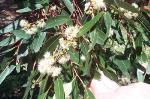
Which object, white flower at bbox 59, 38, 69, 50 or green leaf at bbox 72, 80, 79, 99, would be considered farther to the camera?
green leaf at bbox 72, 80, 79, 99

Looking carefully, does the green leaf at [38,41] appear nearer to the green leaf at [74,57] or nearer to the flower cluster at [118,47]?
the green leaf at [74,57]

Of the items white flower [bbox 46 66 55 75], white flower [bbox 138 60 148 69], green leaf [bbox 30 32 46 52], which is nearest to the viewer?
white flower [bbox 46 66 55 75]

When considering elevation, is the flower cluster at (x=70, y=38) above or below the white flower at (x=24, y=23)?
below

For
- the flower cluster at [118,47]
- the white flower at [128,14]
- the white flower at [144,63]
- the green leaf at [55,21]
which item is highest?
the green leaf at [55,21]

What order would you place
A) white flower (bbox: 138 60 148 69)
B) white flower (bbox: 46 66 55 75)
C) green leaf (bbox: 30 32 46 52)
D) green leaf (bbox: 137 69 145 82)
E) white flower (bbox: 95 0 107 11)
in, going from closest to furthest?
white flower (bbox: 95 0 107 11)
white flower (bbox: 46 66 55 75)
green leaf (bbox: 30 32 46 52)
white flower (bbox: 138 60 148 69)
green leaf (bbox: 137 69 145 82)

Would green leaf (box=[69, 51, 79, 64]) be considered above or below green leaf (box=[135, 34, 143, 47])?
above

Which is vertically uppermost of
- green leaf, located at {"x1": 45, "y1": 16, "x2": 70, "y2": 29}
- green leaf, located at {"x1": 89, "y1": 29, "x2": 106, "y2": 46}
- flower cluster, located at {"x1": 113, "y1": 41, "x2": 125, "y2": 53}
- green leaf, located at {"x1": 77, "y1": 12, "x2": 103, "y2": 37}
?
green leaf, located at {"x1": 45, "y1": 16, "x2": 70, "y2": 29}

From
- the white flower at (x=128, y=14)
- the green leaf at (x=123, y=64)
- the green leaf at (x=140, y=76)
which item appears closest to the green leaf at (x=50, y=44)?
the white flower at (x=128, y=14)

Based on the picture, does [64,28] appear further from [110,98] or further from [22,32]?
[110,98]

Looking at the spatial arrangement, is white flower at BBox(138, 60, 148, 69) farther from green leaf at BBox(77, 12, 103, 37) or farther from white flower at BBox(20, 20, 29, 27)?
white flower at BBox(20, 20, 29, 27)

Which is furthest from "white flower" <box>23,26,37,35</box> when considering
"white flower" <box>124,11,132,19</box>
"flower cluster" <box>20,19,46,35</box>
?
"white flower" <box>124,11,132,19</box>
